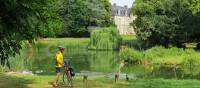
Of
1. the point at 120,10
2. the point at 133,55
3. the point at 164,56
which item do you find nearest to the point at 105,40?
the point at 164,56

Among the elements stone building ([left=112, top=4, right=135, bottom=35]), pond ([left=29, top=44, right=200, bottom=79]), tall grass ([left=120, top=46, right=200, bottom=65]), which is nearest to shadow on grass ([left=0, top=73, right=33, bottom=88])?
pond ([left=29, top=44, right=200, bottom=79])

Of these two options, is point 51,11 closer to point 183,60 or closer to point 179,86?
point 179,86

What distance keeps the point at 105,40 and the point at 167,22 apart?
36.7 ft

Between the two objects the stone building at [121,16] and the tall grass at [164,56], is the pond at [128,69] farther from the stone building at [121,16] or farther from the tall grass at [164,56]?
the stone building at [121,16]

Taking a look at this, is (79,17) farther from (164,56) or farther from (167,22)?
(164,56)

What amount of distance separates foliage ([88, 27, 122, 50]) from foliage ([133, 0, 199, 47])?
3.88m

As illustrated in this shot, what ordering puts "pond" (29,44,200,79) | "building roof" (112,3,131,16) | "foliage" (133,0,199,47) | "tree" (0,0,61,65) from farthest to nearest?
"building roof" (112,3,131,16)
"foliage" (133,0,199,47)
"pond" (29,44,200,79)
"tree" (0,0,61,65)

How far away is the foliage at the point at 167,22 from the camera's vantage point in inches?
2783

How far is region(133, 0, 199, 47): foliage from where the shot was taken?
232ft

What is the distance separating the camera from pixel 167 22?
72625 millimetres

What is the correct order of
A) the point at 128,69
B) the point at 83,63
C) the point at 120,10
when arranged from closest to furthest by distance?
the point at 128,69, the point at 83,63, the point at 120,10

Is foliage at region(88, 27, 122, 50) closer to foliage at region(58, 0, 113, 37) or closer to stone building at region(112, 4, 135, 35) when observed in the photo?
foliage at region(58, 0, 113, 37)

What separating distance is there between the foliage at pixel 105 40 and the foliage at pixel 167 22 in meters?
3.88

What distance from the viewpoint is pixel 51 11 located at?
22.0 metres
